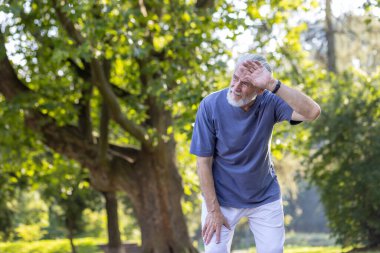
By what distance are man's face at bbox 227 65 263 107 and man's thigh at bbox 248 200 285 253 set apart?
70 cm

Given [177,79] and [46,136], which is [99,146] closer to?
[46,136]

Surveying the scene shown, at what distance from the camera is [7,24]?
39.5 feet

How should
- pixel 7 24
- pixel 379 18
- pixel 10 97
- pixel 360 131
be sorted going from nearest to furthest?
pixel 379 18, pixel 7 24, pixel 10 97, pixel 360 131

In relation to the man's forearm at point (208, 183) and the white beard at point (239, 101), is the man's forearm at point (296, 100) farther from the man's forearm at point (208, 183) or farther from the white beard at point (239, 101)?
the man's forearm at point (208, 183)

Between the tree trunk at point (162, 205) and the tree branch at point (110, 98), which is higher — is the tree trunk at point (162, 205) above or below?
below

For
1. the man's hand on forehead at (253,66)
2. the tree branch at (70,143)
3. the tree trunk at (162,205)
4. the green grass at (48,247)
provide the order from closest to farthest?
the man's hand on forehead at (253,66) < the tree branch at (70,143) < the tree trunk at (162,205) < the green grass at (48,247)

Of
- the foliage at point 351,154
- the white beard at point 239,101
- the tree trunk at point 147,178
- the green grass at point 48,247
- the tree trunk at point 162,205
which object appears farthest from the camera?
the green grass at point 48,247

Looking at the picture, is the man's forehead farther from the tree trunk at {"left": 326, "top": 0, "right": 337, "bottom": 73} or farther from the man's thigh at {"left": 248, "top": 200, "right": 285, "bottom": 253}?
the tree trunk at {"left": 326, "top": 0, "right": 337, "bottom": 73}

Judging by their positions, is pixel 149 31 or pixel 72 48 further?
pixel 149 31

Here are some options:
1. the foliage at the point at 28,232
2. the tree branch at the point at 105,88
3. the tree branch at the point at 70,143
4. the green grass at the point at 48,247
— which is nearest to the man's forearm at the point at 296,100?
the tree branch at the point at 105,88

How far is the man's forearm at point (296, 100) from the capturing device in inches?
157

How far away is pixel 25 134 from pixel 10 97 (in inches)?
50.2

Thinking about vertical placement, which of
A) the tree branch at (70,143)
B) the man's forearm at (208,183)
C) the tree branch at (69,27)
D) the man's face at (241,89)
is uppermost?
the tree branch at (69,27)

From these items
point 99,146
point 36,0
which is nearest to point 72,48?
point 36,0
